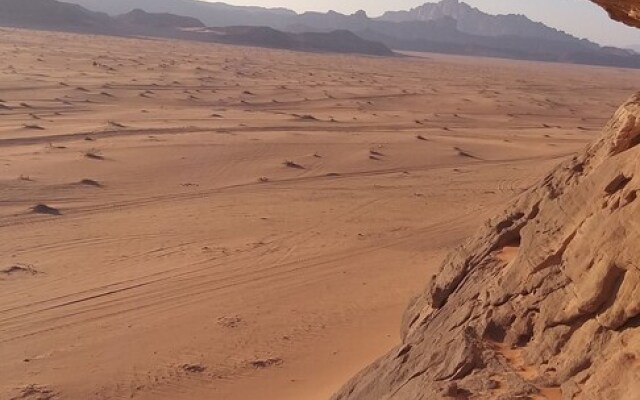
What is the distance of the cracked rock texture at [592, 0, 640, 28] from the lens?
18.9 feet

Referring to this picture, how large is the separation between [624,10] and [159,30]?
381 ft

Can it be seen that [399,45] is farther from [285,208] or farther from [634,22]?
[634,22]

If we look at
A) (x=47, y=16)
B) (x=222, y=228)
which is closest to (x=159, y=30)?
(x=47, y=16)

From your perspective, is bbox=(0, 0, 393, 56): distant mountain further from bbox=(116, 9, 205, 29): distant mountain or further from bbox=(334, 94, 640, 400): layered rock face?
bbox=(334, 94, 640, 400): layered rock face

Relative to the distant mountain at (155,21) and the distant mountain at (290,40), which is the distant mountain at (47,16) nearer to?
the distant mountain at (155,21)

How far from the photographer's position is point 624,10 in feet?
19.6

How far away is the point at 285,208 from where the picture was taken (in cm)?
1825

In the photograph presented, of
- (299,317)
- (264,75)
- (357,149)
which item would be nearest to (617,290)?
(299,317)

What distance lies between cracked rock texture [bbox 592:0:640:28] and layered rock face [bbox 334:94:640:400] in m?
0.71

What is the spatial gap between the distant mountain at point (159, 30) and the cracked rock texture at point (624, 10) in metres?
101

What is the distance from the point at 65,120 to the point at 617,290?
27124 mm

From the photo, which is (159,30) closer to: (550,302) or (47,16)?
(47,16)

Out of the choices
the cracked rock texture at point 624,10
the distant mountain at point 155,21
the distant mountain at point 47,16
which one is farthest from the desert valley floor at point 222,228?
the distant mountain at point 155,21

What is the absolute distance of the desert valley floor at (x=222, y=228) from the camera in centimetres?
1002
